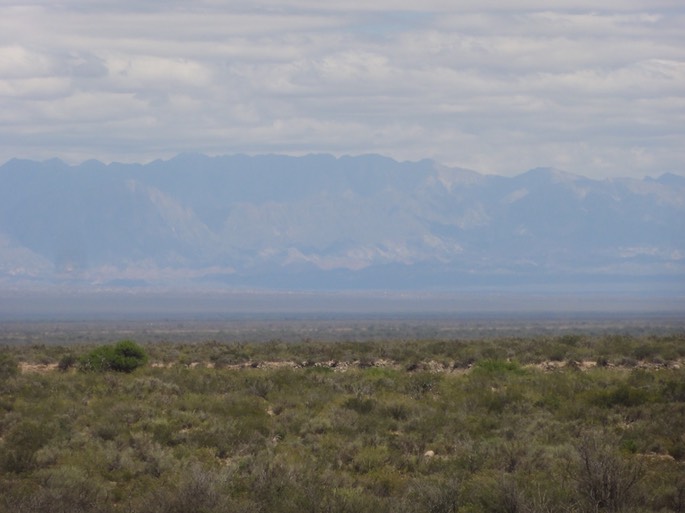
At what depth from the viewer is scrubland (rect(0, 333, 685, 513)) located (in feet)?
53.1

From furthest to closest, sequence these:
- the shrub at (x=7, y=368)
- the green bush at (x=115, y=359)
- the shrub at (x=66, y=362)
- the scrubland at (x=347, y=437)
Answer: the shrub at (x=66, y=362) → the green bush at (x=115, y=359) → the shrub at (x=7, y=368) → the scrubland at (x=347, y=437)

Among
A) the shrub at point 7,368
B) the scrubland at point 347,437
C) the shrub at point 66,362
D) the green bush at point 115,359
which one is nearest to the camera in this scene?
the scrubland at point 347,437

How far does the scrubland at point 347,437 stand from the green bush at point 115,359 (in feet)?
0.96

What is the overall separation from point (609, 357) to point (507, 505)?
810 inches

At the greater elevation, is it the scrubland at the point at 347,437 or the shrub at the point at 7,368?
the shrub at the point at 7,368

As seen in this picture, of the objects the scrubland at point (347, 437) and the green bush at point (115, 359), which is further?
the green bush at point (115, 359)

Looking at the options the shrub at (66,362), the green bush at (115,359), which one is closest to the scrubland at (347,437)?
the shrub at (66,362)

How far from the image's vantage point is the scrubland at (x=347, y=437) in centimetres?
1619

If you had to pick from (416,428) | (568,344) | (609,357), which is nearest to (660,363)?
(609,357)

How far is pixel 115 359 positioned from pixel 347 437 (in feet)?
42.8

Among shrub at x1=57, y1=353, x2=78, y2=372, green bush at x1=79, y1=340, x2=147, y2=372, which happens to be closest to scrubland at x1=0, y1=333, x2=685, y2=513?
shrub at x1=57, y1=353, x2=78, y2=372

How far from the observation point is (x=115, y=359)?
3325 centimetres

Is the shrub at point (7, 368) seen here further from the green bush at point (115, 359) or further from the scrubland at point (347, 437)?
the green bush at point (115, 359)

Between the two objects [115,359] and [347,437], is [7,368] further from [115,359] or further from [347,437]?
[347,437]
